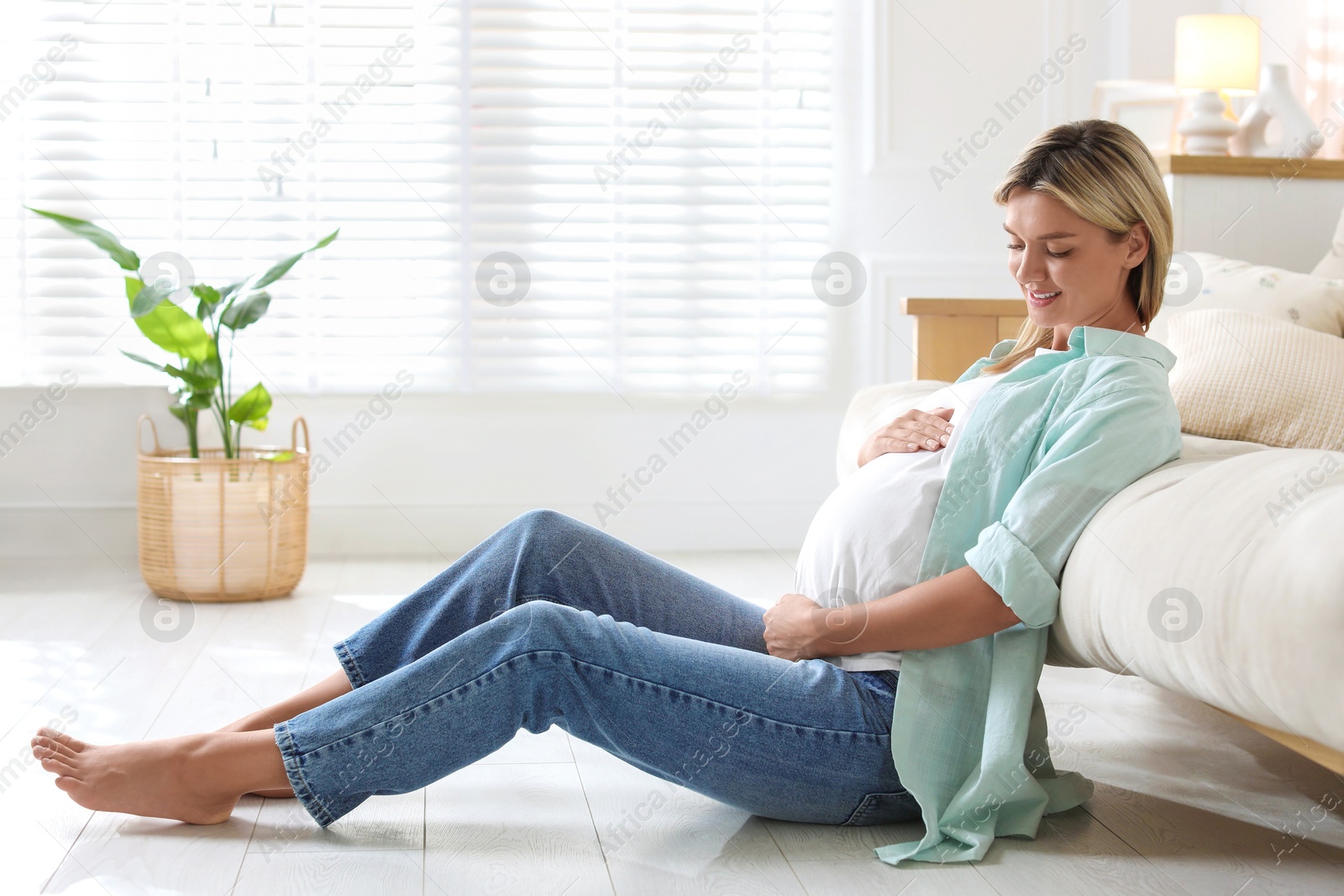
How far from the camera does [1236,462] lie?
114cm

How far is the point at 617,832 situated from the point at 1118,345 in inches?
Answer: 31.6

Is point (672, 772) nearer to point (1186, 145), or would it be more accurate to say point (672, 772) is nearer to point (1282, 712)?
point (1282, 712)

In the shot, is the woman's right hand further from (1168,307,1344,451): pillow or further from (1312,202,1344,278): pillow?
(1312,202,1344,278): pillow

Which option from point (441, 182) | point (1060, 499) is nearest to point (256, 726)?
point (1060, 499)

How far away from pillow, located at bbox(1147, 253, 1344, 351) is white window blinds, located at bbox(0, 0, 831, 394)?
148cm

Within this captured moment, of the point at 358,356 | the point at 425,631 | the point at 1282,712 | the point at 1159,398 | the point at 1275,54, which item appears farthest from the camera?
the point at 358,356

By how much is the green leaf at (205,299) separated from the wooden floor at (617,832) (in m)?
1.03

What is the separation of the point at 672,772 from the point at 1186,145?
2012 millimetres

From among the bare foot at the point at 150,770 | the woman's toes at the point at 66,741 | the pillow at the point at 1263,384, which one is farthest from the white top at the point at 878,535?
the woman's toes at the point at 66,741

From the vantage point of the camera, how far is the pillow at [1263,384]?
66.2 inches

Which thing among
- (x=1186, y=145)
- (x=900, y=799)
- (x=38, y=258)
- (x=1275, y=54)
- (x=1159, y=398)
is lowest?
(x=900, y=799)

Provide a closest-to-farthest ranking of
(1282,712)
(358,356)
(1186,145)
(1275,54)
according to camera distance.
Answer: (1282,712) < (1186,145) < (1275,54) < (358,356)

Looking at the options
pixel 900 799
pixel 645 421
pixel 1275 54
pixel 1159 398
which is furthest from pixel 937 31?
pixel 900 799

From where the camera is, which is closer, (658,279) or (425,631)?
(425,631)
